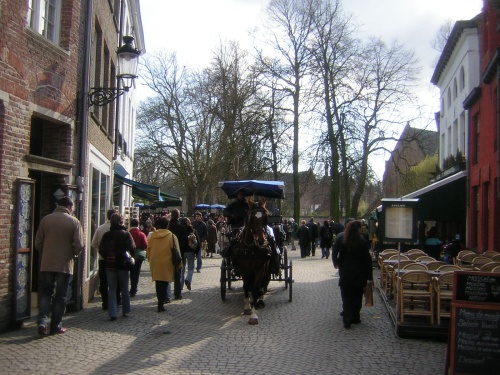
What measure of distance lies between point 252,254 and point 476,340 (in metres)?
4.85

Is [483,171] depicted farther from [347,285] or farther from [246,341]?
[246,341]

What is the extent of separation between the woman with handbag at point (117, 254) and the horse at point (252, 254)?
6.36 ft

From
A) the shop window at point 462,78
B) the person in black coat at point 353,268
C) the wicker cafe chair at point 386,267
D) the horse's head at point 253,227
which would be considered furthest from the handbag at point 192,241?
the shop window at point 462,78

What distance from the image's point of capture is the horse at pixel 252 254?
36.1 feet

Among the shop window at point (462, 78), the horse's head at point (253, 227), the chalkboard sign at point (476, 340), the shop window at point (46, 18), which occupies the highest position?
the shop window at point (462, 78)

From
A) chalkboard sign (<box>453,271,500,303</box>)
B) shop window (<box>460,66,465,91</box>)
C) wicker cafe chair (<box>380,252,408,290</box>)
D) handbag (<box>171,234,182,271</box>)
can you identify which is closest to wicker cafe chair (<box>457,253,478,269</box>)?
wicker cafe chair (<box>380,252,408,290</box>)

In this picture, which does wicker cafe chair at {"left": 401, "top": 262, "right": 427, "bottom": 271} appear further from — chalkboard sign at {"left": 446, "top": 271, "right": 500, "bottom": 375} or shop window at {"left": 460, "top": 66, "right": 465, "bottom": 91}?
shop window at {"left": 460, "top": 66, "right": 465, "bottom": 91}

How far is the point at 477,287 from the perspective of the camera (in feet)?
23.1

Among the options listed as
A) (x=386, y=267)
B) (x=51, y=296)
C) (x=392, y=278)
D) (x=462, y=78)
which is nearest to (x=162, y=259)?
(x=51, y=296)

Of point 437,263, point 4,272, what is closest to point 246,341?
point 4,272

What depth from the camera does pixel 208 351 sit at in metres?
8.13

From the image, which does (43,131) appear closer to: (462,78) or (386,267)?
(386,267)

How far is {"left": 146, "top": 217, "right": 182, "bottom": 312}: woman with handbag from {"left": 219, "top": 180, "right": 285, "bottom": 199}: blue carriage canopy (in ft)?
10.1

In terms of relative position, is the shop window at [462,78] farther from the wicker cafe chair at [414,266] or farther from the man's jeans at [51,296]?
the man's jeans at [51,296]
